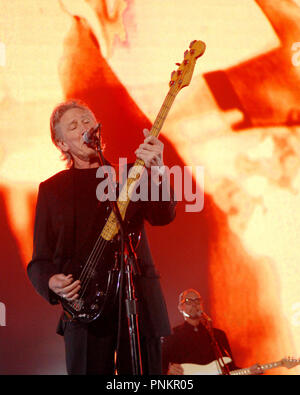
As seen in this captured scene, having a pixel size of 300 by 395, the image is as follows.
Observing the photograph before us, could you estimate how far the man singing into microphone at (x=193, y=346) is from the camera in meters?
3.10

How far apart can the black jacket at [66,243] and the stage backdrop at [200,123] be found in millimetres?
1300

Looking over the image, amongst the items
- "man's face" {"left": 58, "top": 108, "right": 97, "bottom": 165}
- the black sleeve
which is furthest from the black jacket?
"man's face" {"left": 58, "top": 108, "right": 97, "bottom": 165}

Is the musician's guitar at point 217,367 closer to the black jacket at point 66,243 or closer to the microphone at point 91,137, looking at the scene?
the black jacket at point 66,243

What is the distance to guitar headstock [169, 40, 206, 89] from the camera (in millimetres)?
1808

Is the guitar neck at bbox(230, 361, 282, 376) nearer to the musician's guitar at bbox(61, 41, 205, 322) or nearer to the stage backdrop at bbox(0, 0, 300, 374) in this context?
the stage backdrop at bbox(0, 0, 300, 374)

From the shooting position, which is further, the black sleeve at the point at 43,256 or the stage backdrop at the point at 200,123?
the stage backdrop at the point at 200,123

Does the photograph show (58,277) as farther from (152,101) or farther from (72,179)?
(152,101)

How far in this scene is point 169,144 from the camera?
125 inches

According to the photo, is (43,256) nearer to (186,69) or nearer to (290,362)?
(186,69)

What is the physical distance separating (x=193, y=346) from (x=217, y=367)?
21cm

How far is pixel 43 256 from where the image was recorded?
176cm

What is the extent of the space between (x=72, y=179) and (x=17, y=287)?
146cm

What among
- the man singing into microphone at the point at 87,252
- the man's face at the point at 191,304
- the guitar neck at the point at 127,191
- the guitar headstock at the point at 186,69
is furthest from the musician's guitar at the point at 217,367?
the guitar headstock at the point at 186,69
